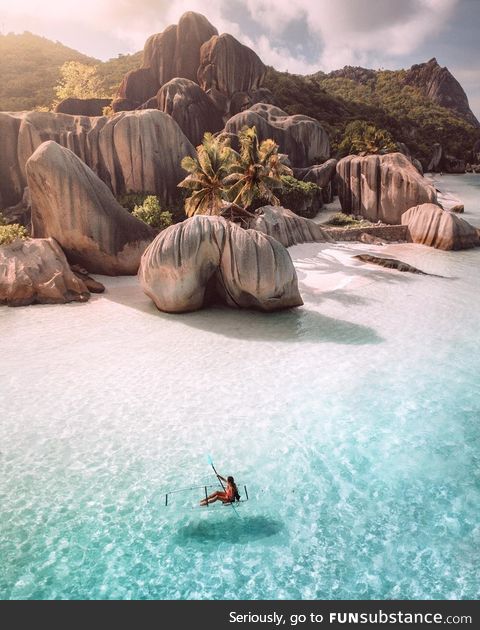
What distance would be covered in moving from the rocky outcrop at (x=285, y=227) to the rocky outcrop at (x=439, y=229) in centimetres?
739

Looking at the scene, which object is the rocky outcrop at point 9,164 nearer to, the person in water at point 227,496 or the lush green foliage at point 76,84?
the lush green foliage at point 76,84

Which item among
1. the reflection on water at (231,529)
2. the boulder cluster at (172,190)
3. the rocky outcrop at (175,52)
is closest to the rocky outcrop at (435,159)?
the boulder cluster at (172,190)

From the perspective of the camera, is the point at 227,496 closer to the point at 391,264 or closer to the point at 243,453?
the point at 243,453

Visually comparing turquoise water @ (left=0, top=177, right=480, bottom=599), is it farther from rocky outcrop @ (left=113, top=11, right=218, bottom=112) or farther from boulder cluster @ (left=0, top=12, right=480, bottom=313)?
rocky outcrop @ (left=113, top=11, right=218, bottom=112)

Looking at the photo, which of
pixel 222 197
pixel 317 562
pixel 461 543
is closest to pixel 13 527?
pixel 317 562

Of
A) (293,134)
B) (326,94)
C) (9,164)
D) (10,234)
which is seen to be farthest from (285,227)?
(326,94)

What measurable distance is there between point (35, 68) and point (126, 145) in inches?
2143

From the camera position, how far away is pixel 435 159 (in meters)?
83.0

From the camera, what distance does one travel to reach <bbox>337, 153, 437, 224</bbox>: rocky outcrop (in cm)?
3631

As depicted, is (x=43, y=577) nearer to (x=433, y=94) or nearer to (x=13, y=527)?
(x=13, y=527)

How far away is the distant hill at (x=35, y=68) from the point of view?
2323 inches

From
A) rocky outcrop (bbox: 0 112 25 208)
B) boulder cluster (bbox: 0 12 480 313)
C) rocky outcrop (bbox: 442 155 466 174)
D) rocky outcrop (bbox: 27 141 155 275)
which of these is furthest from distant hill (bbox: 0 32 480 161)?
rocky outcrop (bbox: 27 141 155 275)

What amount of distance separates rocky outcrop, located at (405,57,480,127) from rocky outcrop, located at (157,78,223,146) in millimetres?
106295
